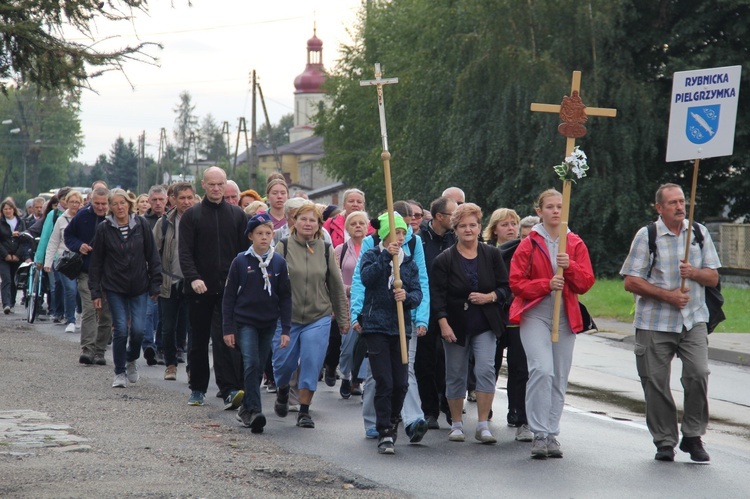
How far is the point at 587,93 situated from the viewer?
98.8ft

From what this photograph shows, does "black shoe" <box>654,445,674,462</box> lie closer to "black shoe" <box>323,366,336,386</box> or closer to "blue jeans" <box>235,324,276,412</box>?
"blue jeans" <box>235,324,276,412</box>

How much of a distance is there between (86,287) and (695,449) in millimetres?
8353

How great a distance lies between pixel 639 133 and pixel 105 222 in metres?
21.3

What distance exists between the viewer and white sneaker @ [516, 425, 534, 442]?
354 inches

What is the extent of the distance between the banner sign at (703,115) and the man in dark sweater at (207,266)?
13.2 feet

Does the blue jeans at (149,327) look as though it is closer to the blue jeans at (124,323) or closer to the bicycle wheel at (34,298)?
the blue jeans at (124,323)

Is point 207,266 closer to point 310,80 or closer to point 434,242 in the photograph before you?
point 434,242

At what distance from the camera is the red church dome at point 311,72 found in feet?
550

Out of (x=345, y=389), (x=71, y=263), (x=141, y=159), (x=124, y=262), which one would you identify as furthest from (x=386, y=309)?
(x=141, y=159)

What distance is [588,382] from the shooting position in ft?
42.3

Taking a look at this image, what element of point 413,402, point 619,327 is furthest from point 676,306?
point 619,327

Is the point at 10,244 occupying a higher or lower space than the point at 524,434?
higher

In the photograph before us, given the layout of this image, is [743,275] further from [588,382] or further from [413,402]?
[413,402]

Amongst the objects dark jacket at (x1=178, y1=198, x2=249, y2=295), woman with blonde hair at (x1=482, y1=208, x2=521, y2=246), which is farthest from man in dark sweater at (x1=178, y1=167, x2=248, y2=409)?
woman with blonde hair at (x1=482, y1=208, x2=521, y2=246)
